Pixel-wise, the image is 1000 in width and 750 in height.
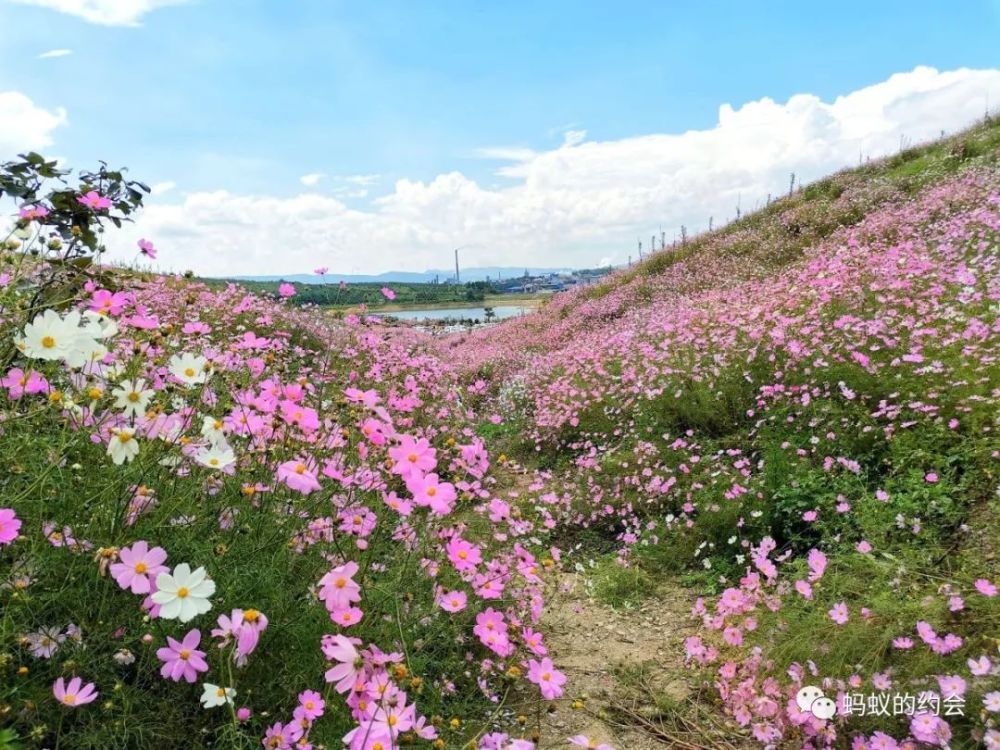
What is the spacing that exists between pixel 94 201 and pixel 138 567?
1855 mm

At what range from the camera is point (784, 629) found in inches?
110

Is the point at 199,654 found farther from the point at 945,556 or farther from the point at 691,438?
the point at 691,438

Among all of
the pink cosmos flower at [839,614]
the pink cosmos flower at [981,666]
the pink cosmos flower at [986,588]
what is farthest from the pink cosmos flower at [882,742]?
the pink cosmos flower at [986,588]

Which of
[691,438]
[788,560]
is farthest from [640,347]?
[788,560]

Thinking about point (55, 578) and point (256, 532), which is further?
point (256, 532)

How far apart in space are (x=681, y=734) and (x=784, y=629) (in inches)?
Answer: 26.3

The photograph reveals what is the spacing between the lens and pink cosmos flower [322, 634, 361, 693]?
1.53 m

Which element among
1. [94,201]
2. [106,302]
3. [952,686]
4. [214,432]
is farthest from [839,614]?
[94,201]

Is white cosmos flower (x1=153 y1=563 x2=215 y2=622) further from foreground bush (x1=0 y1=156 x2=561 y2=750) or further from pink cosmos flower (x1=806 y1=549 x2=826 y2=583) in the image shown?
pink cosmos flower (x1=806 y1=549 x2=826 y2=583)

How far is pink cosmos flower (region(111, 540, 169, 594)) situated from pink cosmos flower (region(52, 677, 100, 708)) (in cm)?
22

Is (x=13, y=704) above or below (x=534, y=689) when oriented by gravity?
above

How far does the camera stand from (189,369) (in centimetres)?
194

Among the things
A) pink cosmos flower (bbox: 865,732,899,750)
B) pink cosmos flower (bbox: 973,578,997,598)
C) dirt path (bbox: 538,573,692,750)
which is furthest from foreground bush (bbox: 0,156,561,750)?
pink cosmos flower (bbox: 973,578,997,598)

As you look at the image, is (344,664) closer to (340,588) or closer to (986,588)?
(340,588)
